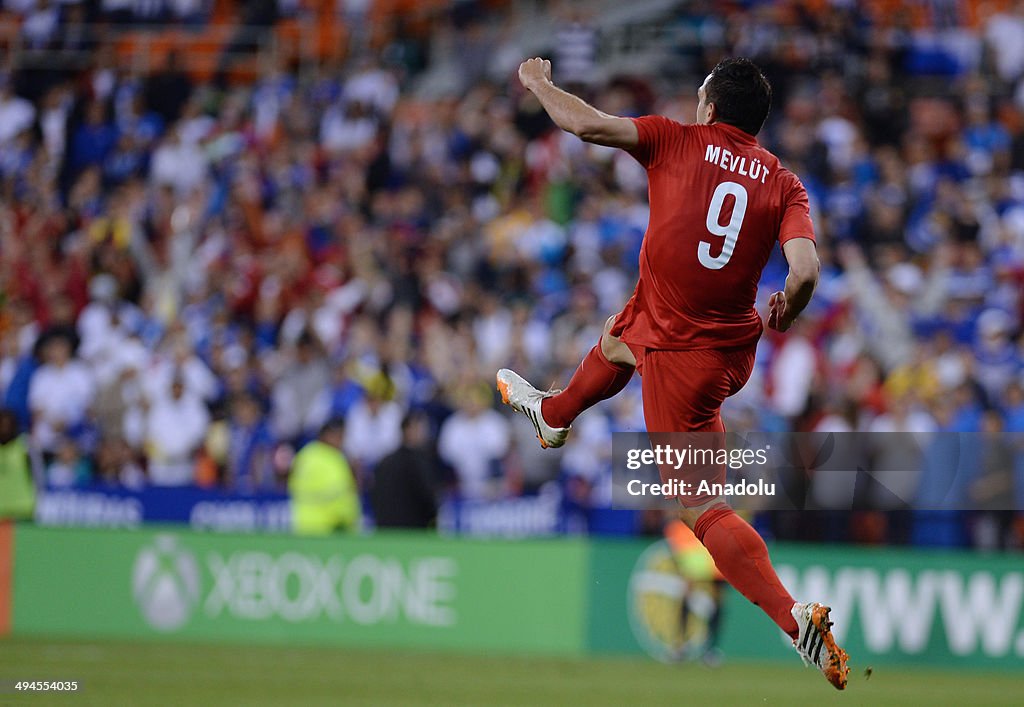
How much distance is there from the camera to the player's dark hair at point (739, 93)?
26.6ft

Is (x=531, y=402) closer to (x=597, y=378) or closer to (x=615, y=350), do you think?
(x=597, y=378)

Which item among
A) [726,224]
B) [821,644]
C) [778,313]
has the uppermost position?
[726,224]

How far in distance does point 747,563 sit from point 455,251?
12.4m

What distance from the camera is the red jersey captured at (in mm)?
8008

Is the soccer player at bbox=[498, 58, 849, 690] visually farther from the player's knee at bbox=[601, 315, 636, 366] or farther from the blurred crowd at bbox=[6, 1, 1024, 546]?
the blurred crowd at bbox=[6, 1, 1024, 546]

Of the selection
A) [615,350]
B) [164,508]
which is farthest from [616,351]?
[164,508]

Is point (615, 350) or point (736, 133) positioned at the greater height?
point (736, 133)

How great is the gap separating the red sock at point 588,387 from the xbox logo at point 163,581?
28.0 feet

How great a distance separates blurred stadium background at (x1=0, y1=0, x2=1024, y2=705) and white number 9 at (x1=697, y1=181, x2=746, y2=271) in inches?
172

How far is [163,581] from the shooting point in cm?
1650

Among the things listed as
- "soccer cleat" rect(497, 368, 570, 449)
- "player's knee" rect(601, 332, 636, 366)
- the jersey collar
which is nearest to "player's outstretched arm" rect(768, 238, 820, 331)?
the jersey collar

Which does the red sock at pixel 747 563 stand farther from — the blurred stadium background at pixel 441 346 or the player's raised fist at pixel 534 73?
the blurred stadium background at pixel 441 346

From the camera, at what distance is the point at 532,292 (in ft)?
63.8

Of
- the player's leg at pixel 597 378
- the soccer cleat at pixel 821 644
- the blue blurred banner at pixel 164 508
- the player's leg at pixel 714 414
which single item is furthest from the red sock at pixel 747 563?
the blue blurred banner at pixel 164 508
